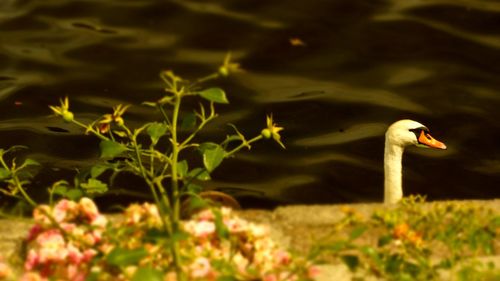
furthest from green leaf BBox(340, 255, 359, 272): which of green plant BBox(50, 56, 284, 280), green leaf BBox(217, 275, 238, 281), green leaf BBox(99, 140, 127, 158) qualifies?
green leaf BBox(99, 140, 127, 158)

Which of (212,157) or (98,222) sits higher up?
(212,157)

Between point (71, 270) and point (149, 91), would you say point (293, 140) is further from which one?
point (71, 270)

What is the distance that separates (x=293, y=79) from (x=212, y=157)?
3.82m

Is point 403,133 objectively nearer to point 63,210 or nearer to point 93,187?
point 93,187

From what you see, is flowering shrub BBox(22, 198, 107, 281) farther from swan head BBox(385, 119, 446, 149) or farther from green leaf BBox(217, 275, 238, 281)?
swan head BBox(385, 119, 446, 149)

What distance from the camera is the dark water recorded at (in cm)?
675

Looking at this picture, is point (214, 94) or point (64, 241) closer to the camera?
point (64, 241)

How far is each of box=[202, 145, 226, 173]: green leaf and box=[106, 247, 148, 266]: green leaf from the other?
107cm

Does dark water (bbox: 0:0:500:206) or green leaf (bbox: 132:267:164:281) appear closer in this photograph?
green leaf (bbox: 132:267:164:281)

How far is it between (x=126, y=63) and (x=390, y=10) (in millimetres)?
2499

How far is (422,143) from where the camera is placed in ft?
19.4

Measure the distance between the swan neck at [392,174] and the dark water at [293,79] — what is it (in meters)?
0.91

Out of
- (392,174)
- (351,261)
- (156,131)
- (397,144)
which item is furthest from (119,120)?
(397,144)

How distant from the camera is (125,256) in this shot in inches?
113
